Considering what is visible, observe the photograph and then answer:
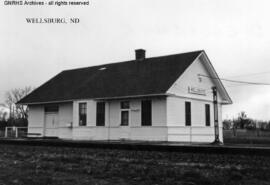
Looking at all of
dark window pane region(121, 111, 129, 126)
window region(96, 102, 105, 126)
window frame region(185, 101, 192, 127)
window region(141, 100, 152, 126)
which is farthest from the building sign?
window region(96, 102, 105, 126)

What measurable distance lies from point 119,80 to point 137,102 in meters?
3.43

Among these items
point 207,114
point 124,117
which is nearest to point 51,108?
point 124,117

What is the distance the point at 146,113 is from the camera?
23.0 metres

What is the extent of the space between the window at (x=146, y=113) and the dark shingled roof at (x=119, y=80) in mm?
896

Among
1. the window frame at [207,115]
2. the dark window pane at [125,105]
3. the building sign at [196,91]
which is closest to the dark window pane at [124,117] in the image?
the dark window pane at [125,105]

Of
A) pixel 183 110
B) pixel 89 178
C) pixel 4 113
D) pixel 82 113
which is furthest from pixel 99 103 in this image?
pixel 4 113

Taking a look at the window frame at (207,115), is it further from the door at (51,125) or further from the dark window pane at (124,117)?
the door at (51,125)

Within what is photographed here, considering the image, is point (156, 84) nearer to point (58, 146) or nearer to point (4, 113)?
point (58, 146)

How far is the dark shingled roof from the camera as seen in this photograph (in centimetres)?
2347

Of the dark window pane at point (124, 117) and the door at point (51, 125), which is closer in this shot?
the dark window pane at point (124, 117)

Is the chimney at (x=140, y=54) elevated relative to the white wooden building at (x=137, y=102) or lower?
elevated

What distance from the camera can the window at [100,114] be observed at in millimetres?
25139

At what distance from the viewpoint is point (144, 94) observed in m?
22.3

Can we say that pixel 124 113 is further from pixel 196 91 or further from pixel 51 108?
pixel 51 108
